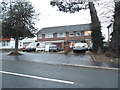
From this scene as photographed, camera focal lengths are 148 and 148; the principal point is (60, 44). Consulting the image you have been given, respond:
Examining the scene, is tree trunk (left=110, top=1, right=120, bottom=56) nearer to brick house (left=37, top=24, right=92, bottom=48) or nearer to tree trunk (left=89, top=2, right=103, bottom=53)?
tree trunk (left=89, top=2, right=103, bottom=53)

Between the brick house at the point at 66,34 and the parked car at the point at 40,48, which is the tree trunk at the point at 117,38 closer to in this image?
the parked car at the point at 40,48

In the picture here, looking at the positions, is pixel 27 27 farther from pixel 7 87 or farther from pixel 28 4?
pixel 7 87

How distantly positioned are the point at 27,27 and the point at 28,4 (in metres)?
3.08

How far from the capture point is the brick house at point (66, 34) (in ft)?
154

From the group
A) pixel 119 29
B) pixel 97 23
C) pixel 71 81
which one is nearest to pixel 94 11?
pixel 97 23

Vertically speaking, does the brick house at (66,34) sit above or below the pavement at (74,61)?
above

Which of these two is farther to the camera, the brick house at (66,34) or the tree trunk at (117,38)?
the brick house at (66,34)

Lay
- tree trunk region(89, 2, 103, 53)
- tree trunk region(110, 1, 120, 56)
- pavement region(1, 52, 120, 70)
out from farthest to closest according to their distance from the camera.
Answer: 1. tree trunk region(89, 2, 103, 53)
2. tree trunk region(110, 1, 120, 56)
3. pavement region(1, 52, 120, 70)

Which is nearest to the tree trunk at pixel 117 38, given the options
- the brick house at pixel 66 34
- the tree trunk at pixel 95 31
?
the tree trunk at pixel 95 31

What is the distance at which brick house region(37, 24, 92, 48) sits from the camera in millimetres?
47031

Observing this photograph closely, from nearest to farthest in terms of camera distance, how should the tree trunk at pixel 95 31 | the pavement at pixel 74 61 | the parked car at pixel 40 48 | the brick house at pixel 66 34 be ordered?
the pavement at pixel 74 61 → the tree trunk at pixel 95 31 → the parked car at pixel 40 48 → the brick house at pixel 66 34

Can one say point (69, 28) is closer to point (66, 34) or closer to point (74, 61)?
point (66, 34)

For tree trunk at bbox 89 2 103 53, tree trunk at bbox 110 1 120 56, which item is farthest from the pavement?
tree trunk at bbox 89 2 103 53

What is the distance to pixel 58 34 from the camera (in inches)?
1970
